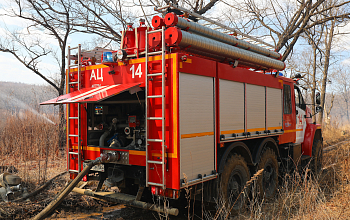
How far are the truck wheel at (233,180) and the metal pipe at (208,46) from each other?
79.4 inches

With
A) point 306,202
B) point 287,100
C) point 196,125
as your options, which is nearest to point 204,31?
point 196,125

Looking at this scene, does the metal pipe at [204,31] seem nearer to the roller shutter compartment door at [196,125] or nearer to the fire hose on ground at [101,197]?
the roller shutter compartment door at [196,125]

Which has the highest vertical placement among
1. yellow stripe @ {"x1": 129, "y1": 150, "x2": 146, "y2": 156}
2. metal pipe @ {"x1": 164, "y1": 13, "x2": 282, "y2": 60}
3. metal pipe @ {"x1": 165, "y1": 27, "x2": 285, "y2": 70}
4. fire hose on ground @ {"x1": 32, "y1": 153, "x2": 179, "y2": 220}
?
metal pipe @ {"x1": 164, "y1": 13, "x2": 282, "y2": 60}

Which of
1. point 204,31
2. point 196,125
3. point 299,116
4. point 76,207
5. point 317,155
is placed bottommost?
point 76,207

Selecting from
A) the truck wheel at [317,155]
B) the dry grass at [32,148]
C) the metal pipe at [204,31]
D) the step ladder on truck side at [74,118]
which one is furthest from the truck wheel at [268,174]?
the dry grass at [32,148]

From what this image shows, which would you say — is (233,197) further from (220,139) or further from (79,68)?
(79,68)

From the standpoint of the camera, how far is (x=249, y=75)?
19.5ft

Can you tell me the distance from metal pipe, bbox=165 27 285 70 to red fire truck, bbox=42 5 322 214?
0.07ft

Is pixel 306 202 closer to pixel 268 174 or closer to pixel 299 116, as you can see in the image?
pixel 268 174

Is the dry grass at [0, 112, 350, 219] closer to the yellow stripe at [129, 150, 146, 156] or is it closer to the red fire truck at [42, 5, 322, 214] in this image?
the red fire truck at [42, 5, 322, 214]

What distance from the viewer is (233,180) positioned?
213 inches

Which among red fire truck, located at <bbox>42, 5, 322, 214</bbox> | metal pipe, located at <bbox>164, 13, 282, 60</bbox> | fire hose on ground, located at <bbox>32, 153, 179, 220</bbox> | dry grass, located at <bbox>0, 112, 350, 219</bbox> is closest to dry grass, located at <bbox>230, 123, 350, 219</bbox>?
dry grass, located at <bbox>0, 112, 350, 219</bbox>

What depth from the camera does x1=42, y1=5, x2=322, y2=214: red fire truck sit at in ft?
13.6

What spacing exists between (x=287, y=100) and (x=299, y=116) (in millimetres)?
1015
